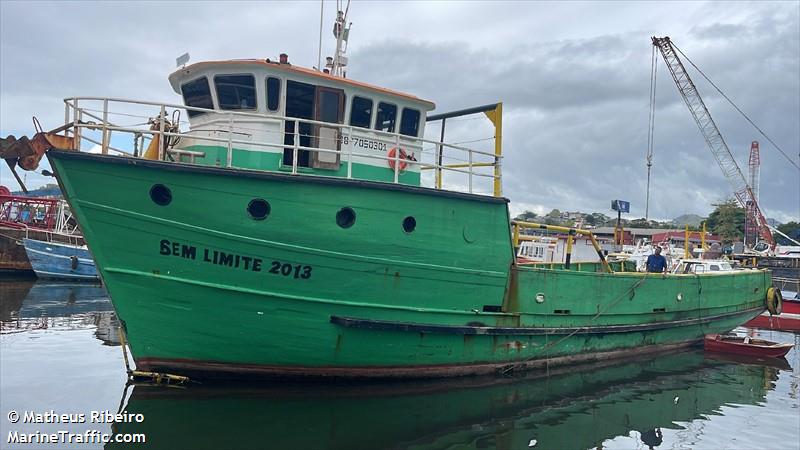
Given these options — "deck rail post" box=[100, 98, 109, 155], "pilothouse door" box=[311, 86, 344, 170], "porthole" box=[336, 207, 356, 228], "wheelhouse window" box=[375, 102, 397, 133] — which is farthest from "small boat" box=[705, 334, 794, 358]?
"deck rail post" box=[100, 98, 109, 155]

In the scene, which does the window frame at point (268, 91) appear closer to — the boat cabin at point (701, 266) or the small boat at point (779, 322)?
the boat cabin at point (701, 266)

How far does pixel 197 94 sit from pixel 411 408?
221 inches

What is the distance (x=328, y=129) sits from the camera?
8.44 meters

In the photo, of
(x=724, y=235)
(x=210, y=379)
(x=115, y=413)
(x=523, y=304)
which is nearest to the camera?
(x=115, y=413)

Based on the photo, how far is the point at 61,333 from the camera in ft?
37.8

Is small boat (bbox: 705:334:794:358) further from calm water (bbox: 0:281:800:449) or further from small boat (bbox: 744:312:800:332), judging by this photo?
small boat (bbox: 744:312:800:332)

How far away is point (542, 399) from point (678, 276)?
550cm

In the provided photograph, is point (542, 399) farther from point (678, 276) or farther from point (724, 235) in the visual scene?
point (724, 235)

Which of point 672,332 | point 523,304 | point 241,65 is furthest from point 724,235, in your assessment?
point 241,65

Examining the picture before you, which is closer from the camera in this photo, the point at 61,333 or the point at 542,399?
the point at 542,399

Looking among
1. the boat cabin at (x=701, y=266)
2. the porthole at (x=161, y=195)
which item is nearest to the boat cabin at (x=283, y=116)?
the porthole at (x=161, y=195)

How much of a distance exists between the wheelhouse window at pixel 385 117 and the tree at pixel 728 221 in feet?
167

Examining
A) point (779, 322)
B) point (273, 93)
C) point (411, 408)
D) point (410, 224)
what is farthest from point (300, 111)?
point (779, 322)

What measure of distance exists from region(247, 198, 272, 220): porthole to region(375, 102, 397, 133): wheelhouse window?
263cm
